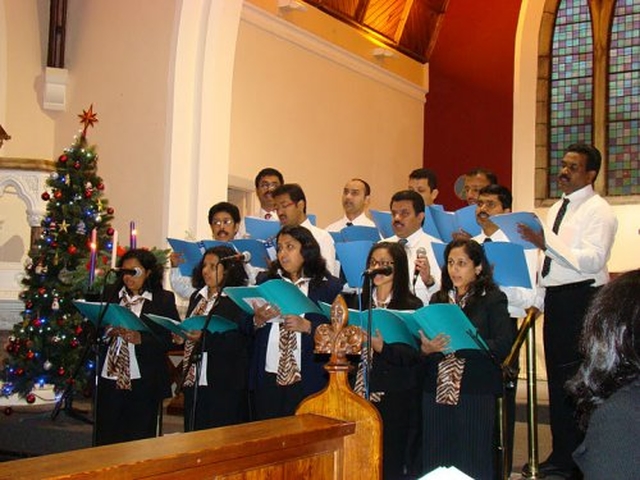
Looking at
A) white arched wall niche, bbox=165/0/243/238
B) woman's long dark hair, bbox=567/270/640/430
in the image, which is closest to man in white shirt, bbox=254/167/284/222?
white arched wall niche, bbox=165/0/243/238

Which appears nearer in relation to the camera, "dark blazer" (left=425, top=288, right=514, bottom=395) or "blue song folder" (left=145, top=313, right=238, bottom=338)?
"dark blazer" (left=425, top=288, right=514, bottom=395)

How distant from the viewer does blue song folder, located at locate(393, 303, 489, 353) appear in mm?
3574

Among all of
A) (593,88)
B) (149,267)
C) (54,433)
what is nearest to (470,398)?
(149,267)

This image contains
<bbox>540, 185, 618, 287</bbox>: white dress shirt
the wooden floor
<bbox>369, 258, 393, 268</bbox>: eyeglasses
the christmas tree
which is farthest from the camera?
the christmas tree

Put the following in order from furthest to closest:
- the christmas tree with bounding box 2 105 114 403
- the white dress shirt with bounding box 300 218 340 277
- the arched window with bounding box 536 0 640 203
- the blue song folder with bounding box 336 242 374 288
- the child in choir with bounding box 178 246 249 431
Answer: the arched window with bounding box 536 0 640 203, the christmas tree with bounding box 2 105 114 403, the white dress shirt with bounding box 300 218 340 277, the child in choir with bounding box 178 246 249 431, the blue song folder with bounding box 336 242 374 288

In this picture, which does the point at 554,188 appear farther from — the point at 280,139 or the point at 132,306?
the point at 132,306

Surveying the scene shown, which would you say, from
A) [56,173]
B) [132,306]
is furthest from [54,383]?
[132,306]

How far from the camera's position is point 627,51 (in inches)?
390

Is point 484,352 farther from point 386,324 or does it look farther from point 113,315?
point 113,315

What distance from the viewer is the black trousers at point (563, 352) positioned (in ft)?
14.2

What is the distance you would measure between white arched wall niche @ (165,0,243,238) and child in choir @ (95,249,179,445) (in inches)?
114

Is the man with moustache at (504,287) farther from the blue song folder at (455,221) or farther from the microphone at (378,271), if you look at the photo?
the microphone at (378,271)

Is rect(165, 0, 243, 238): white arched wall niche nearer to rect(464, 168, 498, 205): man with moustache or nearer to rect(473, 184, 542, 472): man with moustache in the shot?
rect(464, 168, 498, 205): man with moustache

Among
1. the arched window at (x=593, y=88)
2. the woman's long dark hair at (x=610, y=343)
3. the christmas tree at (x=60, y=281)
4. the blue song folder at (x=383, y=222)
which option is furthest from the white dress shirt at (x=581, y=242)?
the arched window at (x=593, y=88)
